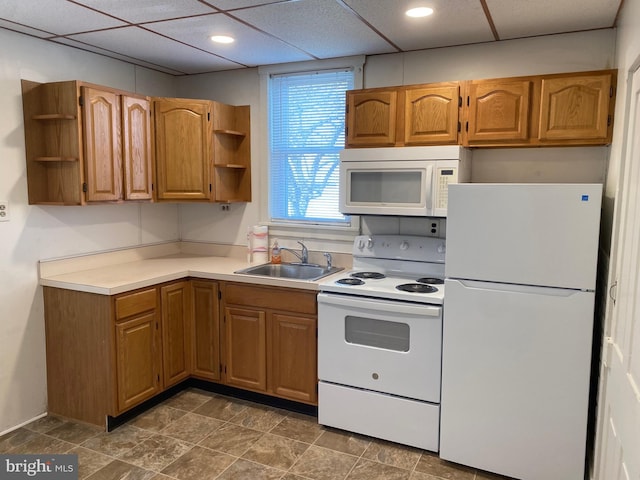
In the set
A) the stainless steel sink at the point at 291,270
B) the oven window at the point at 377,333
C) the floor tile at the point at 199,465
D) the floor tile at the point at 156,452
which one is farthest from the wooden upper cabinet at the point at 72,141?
the oven window at the point at 377,333

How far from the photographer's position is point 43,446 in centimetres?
277

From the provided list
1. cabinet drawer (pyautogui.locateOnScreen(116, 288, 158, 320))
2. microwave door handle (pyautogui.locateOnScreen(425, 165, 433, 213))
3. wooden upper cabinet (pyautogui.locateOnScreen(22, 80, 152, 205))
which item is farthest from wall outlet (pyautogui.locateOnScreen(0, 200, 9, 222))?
microwave door handle (pyautogui.locateOnScreen(425, 165, 433, 213))

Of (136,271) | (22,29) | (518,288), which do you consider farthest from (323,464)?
A: (22,29)

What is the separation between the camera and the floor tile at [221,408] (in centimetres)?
315

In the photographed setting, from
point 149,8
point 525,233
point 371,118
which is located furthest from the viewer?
point 371,118

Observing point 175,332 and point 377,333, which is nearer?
point 377,333

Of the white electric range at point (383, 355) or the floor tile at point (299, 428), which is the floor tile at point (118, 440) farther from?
the white electric range at point (383, 355)

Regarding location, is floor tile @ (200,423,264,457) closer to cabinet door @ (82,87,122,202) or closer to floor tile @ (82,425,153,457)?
floor tile @ (82,425,153,457)

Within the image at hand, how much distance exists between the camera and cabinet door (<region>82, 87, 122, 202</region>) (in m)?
2.92

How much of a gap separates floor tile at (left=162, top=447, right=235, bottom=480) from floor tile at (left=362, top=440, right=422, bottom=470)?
0.77 meters

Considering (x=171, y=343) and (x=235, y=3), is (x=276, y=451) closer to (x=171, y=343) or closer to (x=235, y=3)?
(x=171, y=343)

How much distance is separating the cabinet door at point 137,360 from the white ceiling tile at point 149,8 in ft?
5.57

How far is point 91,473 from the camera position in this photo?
251 cm

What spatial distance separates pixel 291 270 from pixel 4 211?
1.85m
